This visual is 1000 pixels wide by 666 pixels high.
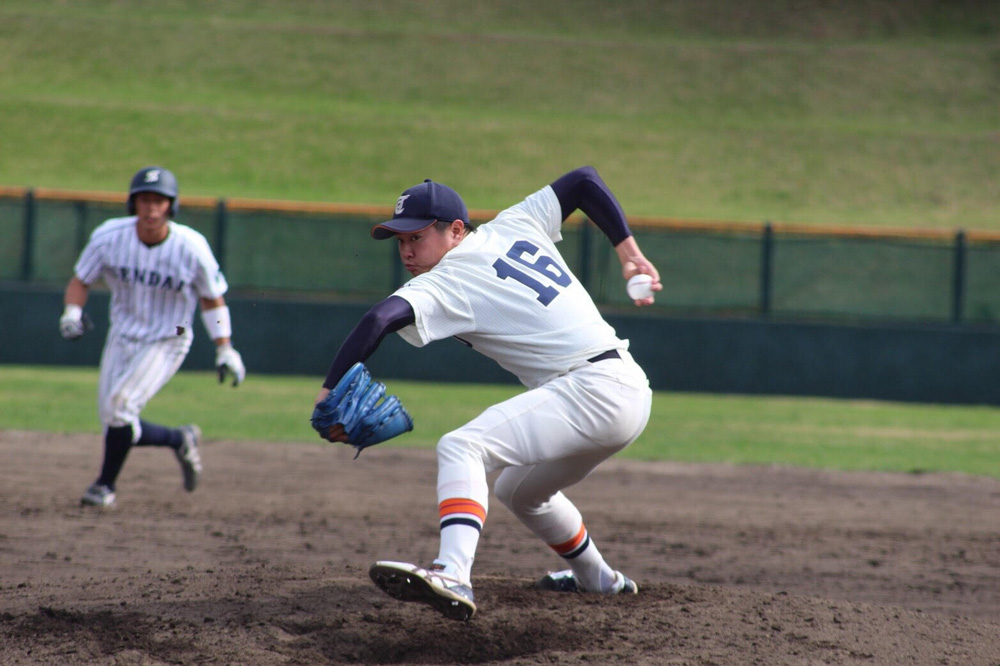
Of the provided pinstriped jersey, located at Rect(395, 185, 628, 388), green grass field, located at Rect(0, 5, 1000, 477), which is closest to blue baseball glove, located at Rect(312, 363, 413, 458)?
pinstriped jersey, located at Rect(395, 185, 628, 388)

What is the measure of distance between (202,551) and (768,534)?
3402 mm

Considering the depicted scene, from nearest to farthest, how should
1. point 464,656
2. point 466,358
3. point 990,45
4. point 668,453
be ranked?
point 464,656, point 668,453, point 466,358, point 990,45

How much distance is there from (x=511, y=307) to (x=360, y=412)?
0.68 m

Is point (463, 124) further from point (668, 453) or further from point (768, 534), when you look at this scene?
point (768, 534)

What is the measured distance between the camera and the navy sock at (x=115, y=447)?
686cm

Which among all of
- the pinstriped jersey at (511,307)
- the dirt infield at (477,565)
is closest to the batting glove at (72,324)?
the dirt infield at (477,565)

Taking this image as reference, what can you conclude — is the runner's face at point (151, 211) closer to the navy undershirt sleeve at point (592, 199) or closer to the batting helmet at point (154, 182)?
the batting helmet at point (154, 182)

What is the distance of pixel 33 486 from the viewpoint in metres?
7.52

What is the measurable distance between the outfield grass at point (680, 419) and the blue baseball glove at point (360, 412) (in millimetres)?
6038

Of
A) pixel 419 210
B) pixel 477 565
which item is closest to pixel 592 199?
pixel 419 210

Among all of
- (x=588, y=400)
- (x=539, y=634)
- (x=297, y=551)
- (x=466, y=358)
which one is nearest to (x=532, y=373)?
(x=588, y=400)

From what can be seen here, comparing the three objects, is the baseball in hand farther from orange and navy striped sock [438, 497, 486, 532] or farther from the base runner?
the base runner

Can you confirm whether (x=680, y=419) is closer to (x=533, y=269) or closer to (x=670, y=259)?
(x=670, y=259)

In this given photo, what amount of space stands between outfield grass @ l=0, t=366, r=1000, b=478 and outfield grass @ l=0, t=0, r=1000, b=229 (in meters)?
12.4
